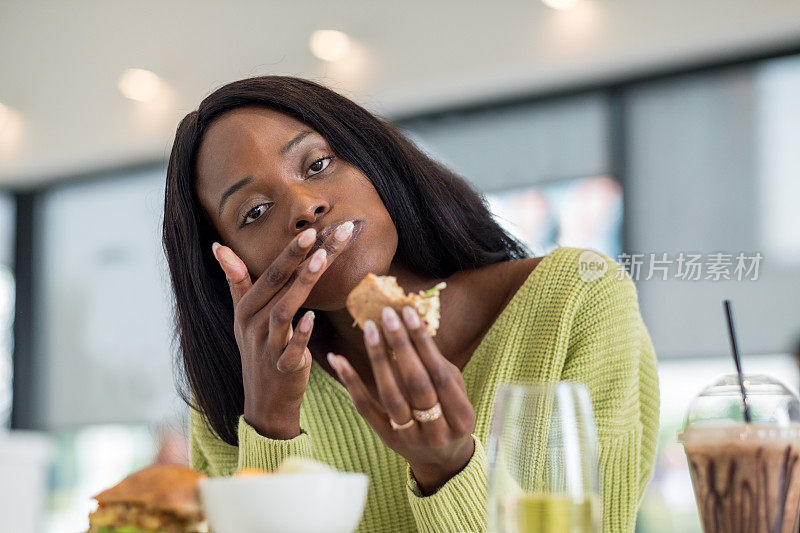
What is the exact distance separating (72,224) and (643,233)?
12.1 ft

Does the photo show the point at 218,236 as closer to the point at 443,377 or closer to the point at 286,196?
the point at 286,196

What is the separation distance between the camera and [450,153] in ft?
15.4

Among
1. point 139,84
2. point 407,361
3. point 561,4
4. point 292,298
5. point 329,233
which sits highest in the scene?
point 139,84

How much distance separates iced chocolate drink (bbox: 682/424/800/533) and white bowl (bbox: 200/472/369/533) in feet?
1.07

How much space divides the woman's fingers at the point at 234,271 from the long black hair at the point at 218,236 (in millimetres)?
319

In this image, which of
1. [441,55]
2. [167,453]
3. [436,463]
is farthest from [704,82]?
[436,463]

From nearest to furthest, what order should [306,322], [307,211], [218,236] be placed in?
1. [306,322]
2. [307,211]
3. [218,236]

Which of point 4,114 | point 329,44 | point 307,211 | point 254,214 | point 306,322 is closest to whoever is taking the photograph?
point 306,322

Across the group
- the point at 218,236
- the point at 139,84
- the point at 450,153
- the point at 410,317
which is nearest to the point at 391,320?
the point at 410,317

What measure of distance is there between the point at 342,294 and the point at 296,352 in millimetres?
224

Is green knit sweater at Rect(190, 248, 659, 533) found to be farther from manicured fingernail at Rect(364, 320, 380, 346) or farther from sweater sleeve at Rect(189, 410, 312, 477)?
manicured fingernail at Rect(364, 320, 380, 346)

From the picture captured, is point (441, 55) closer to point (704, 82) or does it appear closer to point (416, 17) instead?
point (416, 17)

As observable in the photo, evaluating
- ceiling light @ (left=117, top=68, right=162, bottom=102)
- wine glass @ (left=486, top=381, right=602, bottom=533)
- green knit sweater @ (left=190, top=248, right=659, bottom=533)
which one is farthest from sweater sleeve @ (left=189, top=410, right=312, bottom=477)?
ceiling light @ (left=117, top=68, right=162, bottom=102)

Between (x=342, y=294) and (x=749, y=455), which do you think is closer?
(x=749, y=455)
